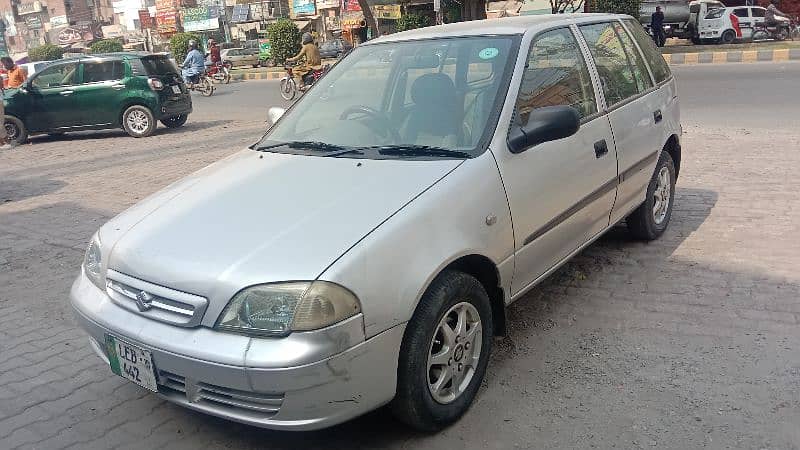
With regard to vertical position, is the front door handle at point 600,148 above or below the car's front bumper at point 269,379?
above

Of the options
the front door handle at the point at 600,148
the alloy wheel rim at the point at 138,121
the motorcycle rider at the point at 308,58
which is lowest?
the alloy wheel rim at the point at 138,121

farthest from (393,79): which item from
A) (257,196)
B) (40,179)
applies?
(40,179)

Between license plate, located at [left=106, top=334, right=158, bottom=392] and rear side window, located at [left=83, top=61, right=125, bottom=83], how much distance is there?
11430 millimetres

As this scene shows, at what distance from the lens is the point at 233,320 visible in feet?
7.98

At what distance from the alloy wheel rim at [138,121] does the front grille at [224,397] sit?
457 inches

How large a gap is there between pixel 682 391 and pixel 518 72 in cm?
176

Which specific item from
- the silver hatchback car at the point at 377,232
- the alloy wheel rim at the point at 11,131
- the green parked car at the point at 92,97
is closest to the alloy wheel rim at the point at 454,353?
the silver hatchback car at the point at 377,232

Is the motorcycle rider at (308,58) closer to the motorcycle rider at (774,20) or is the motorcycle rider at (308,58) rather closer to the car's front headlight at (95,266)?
the car's front headlight at (95,266)

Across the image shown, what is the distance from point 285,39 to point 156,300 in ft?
109

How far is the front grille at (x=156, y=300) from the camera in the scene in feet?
8.20

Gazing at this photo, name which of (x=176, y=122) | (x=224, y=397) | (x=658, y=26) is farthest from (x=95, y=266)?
(x=658, y=26)

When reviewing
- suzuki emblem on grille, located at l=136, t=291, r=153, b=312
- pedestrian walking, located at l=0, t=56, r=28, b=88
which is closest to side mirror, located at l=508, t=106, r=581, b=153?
suzuki emblem on grille, located at l=136, t=291, r=153, b=312

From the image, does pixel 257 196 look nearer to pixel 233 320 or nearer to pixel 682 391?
pixel 233 320

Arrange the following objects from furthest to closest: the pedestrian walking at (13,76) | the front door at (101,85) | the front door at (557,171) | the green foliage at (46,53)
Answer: the green foliage at (46,53), the pedestrian walking at (13,76), the front door at (101,85), the front door at (557,171)
